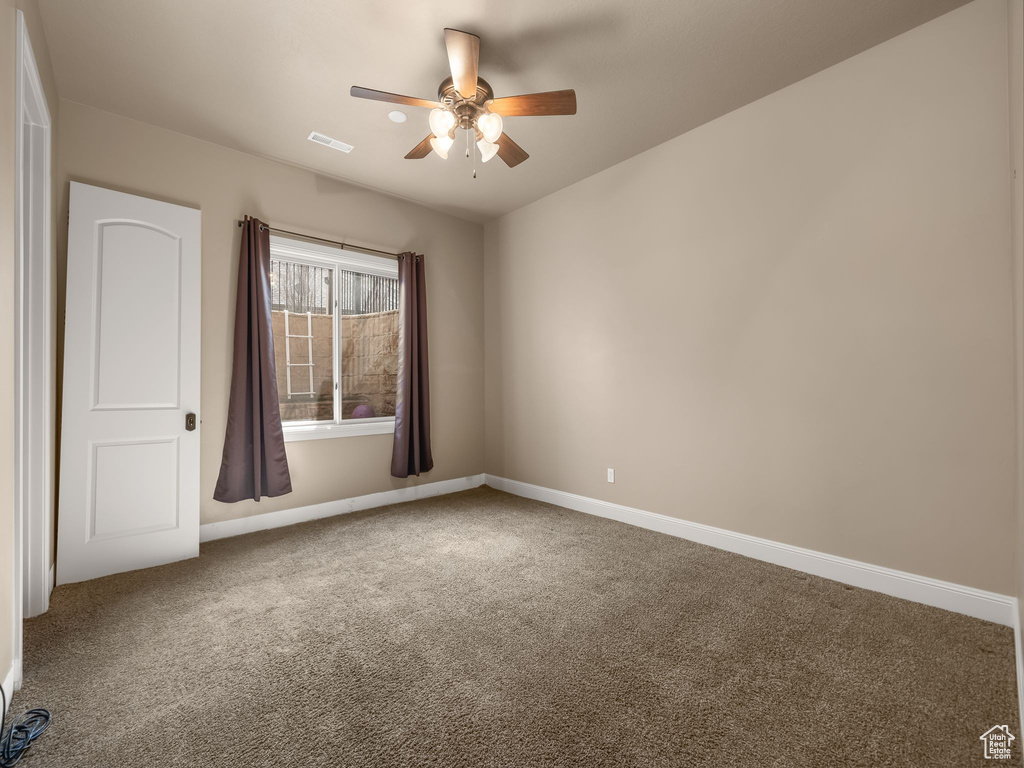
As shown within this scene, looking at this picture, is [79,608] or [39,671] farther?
[79,608]

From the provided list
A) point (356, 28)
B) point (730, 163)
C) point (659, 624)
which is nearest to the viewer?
point (659, 624)

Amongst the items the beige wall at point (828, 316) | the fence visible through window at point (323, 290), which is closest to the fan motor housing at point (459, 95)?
the beige wall at point (828, 316)

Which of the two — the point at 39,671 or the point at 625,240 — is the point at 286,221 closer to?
the point at 625,240

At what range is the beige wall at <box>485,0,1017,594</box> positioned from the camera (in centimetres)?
230

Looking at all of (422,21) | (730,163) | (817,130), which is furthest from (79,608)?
(817,130)

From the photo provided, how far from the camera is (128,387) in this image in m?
2.99

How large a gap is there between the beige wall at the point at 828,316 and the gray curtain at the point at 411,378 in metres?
1.47

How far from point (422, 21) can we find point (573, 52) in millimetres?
811

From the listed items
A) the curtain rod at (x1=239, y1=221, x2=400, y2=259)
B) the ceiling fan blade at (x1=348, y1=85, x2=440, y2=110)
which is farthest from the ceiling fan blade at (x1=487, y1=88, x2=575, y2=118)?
the curtain rod at (x1=239, y1=221, x2=400, y2=259)

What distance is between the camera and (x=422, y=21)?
2.38 m

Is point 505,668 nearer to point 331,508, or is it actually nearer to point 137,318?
A: point 331,508

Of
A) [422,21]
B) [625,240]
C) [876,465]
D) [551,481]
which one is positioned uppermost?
[422,21]

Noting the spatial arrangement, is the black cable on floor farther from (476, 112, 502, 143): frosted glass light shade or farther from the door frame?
(476, 112, 502, 143): frosted glass light shade

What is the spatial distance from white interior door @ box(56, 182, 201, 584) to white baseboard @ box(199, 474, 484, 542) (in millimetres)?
347
